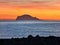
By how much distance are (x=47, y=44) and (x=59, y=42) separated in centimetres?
74

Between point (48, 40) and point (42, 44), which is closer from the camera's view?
point (42, 44)

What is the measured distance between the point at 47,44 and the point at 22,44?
55.4 inches

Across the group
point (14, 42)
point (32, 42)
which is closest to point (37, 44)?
point (32, 42)

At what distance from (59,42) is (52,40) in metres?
0.70

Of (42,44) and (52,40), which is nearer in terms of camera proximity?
(42,44)

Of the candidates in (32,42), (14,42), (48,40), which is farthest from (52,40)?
(14,42)

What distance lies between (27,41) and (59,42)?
188cm

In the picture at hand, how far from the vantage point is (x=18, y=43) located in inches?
609

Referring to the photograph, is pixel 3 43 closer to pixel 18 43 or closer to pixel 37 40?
pixel 18 43

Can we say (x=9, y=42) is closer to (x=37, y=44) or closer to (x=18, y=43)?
(x=18, y=43)

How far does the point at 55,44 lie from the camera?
15.2 metres

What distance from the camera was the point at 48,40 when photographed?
16.2 meters

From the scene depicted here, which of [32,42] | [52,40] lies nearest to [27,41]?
[32,42]

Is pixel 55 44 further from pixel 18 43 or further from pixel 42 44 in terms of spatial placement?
pixel 18 43
